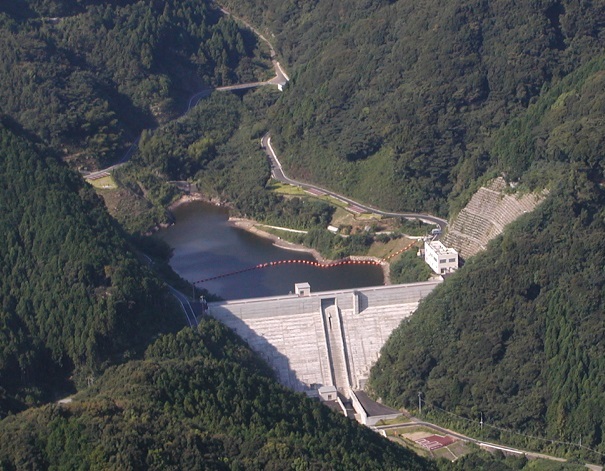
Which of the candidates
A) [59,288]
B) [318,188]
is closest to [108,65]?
[318,188]

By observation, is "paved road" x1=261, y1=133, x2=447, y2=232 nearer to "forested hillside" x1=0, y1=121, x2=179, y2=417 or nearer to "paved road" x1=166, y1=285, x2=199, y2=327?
"paved road" x1=166, y1=285, x2=199, y2=327

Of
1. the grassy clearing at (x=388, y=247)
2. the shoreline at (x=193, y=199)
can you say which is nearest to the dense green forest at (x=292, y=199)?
the shoreline at (x=193, y=199)

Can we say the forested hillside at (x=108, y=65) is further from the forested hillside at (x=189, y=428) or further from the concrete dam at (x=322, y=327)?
the forested hillside at (x=189, y=428)

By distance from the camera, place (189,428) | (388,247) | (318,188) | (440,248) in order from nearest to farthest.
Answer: (189,428), (440,248), (388,247), (318,188)

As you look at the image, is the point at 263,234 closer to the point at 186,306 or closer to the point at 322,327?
the point at 322,327

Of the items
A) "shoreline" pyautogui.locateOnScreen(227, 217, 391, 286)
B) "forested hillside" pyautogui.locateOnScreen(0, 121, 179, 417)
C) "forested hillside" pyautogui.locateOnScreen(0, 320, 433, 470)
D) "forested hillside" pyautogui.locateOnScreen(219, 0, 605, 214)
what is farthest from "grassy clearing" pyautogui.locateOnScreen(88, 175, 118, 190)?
"forested hillside" pyautogui.locateOnScreen(0, 320, 433, 470)

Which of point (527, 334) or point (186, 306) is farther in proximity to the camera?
point (186, 306)
